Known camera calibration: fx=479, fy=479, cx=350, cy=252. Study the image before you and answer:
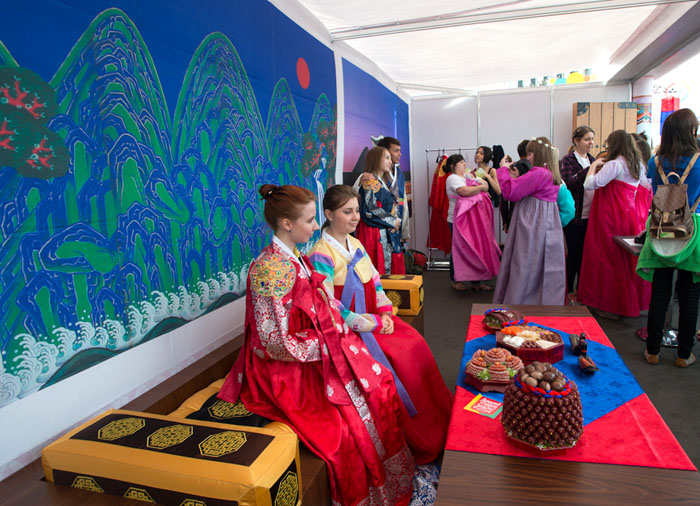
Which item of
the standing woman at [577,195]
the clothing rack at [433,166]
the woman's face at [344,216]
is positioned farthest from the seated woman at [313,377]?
the clothing rack at [433,166]

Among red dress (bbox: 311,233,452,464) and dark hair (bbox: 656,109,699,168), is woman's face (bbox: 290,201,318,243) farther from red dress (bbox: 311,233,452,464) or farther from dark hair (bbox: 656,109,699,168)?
dark hair (bbox: 656,109,699,168)

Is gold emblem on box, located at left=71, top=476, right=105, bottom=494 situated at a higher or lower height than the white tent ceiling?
lower

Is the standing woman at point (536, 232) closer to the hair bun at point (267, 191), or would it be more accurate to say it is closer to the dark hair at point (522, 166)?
the dark hair at point (522, 166)

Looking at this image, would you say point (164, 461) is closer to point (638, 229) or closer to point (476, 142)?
point (638, 229)

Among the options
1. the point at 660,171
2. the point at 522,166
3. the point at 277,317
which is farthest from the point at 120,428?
the point at 522,166

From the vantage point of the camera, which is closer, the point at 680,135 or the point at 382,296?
the point at 382,296

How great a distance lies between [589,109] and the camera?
616 cm

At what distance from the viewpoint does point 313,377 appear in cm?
177

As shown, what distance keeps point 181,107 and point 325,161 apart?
65.3 inches

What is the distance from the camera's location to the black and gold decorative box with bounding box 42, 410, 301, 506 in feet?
3.70

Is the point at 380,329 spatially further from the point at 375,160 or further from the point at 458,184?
the point at 458,184

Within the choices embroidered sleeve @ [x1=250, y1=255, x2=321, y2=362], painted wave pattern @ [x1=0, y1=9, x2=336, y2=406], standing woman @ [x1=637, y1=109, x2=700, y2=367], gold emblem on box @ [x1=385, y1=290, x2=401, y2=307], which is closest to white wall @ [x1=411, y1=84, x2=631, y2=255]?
standing woman @ [x1=637, y1=109, x2=700, y2=367]

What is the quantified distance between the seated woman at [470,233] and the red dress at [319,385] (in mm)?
3288

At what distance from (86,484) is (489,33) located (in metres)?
3.94
